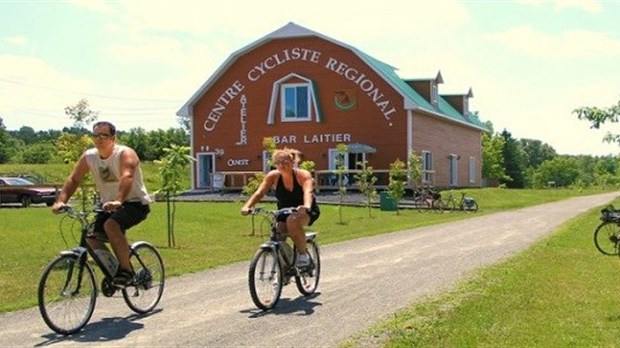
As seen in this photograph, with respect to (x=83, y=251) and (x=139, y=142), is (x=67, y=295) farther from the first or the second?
(x=139, y=142)

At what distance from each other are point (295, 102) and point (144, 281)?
36692 millimetres

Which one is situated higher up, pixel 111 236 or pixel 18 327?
pixel 111 236

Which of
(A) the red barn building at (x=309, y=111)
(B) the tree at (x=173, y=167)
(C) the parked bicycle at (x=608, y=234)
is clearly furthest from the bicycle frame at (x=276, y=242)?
(A) the red barn building at (x=309, y=111)

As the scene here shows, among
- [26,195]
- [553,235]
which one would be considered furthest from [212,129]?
[553,235]

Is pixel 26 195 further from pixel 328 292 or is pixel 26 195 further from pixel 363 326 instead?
pixel 363 326

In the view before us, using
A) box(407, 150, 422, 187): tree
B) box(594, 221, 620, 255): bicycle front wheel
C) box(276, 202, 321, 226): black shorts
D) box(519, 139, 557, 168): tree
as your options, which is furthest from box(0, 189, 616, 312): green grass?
box(519, 139, 557, 168): tree

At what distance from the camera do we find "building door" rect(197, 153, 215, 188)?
47.6 metres

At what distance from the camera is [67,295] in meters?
8.46

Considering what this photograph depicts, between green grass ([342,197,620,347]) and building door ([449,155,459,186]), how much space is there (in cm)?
3878

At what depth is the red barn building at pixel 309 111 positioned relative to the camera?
4397 centimetres

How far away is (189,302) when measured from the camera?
33.9 ft

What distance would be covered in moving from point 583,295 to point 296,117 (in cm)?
3536

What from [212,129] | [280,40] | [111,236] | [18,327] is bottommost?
[18,327]

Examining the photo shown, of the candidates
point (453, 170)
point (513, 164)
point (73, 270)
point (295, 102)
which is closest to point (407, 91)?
point (295, 102)
